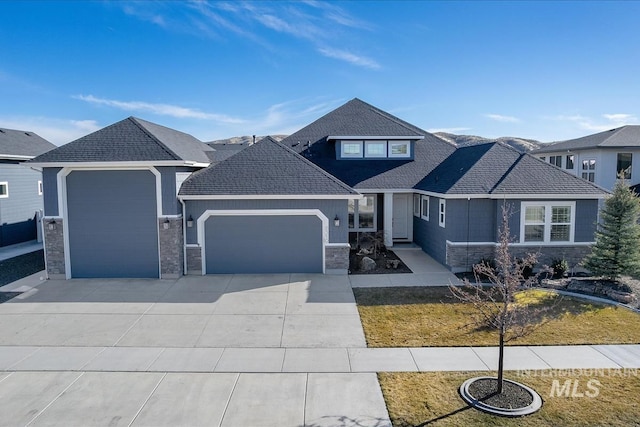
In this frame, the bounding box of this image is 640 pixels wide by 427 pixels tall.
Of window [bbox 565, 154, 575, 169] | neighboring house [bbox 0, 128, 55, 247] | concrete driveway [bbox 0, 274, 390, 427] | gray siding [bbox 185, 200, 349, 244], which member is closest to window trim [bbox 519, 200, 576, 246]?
gray siding [bbox 185, 200, 349, 244]

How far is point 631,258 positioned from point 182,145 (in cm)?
1580

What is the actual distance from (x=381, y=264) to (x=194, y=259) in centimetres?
668

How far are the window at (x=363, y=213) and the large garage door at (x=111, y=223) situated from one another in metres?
9.25

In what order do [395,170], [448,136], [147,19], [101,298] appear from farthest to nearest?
[448,136] < [395,170] < [147,19] < [101,298]

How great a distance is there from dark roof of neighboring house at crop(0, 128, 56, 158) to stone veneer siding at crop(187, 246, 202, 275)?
39.5 feet

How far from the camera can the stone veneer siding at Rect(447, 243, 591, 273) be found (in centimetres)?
1422

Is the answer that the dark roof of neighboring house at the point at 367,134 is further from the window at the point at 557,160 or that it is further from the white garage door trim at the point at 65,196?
the window at the point at 557,160

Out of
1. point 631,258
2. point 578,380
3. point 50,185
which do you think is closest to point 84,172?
point 50,185

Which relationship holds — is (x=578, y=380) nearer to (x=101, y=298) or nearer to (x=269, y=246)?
(x=269, y=246)

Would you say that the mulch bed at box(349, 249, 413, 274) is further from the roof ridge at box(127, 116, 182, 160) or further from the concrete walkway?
the concrete walkway

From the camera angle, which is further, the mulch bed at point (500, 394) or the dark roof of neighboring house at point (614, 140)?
the dark roof of neighboring house at point (614, 140)

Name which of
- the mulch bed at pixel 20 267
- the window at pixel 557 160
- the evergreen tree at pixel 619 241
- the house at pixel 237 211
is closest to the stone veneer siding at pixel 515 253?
the house at pixel 237 211

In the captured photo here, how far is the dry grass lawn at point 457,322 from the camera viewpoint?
8.82m

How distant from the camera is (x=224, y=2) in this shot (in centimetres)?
1369
